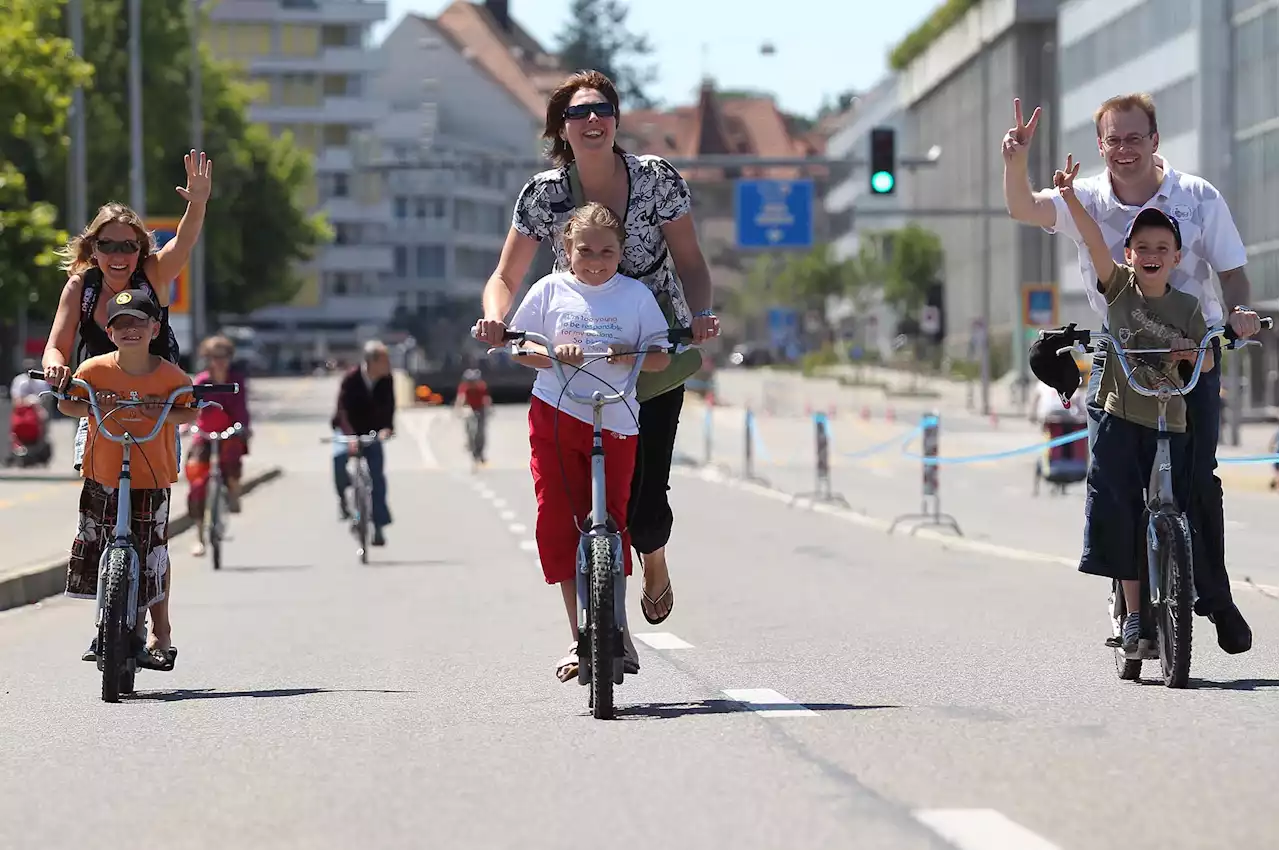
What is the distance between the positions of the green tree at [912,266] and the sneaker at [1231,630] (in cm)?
9765

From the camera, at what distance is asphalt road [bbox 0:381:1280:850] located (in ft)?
20.6

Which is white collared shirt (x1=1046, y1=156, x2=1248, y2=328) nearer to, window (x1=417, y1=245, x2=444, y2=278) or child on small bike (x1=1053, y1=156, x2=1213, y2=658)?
child on small bike (x1=1053, y1=156, x2=1213, y2=658)

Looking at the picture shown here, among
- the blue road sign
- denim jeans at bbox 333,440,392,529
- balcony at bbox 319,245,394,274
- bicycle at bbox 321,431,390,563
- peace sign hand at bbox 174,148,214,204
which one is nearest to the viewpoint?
peace sign hand at bbox 174,148,214,204

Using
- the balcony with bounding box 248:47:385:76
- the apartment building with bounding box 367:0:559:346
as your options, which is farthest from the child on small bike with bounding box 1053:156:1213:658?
the balcony with bounding box 248:47:385:76

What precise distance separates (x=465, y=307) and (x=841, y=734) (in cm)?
14374

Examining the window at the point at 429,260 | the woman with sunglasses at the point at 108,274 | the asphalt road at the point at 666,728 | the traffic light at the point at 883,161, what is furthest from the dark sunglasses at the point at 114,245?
the window at the point at 429,260

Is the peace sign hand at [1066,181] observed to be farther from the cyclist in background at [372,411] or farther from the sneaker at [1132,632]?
the cyclist in background at [372,411]

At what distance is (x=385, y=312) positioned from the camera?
505 feet

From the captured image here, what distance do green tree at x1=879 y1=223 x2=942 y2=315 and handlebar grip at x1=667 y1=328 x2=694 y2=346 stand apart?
9844cm

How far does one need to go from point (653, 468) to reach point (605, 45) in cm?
15152

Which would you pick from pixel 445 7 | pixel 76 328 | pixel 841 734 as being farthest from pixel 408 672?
pixel 445 7

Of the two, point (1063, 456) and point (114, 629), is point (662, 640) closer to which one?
point (114, 629)

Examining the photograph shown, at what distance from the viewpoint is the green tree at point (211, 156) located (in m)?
68.9

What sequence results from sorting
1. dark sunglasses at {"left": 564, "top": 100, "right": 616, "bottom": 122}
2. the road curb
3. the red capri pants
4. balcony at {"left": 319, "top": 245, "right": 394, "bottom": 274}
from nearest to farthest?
the red capri pants → dark sunglasses at {"left": 564, "top": 100, "right": 616, "bottom": 122} → the road curb → balcony at {"left": 319, "top": 245, "right": 394, "bottom": 274}
